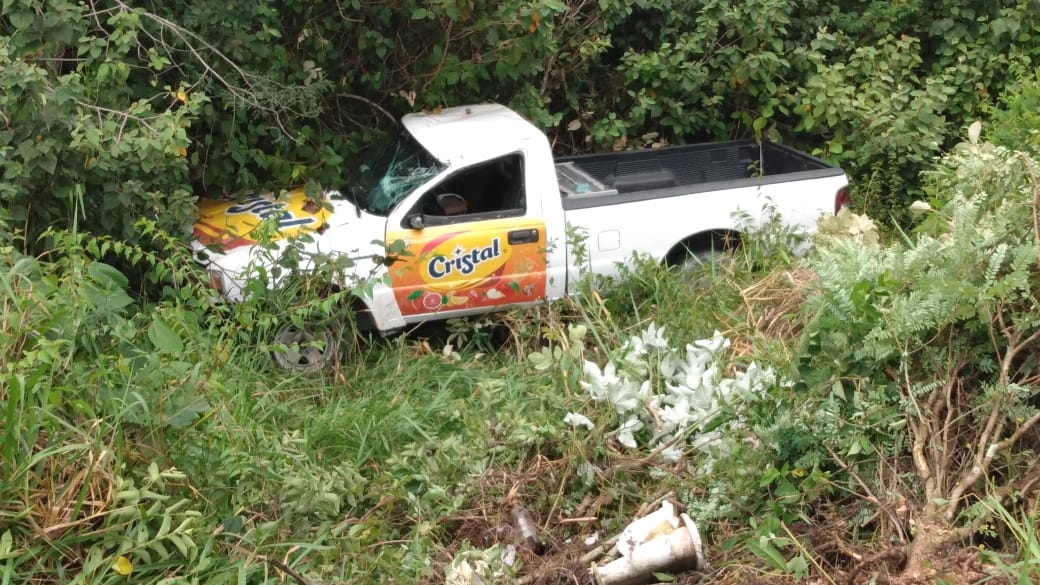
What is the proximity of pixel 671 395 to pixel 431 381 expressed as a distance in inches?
70.9

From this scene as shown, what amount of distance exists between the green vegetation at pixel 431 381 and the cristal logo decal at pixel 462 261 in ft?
1.28

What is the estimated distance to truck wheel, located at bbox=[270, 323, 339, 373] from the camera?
648cm

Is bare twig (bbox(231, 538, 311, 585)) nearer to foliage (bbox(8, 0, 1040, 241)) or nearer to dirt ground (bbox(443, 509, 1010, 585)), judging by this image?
dirt ground (bbox(443, 509, 1010, 585))

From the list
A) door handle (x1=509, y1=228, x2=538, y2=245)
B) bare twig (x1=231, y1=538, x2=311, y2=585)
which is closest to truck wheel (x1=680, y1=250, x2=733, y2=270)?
door handle (x1=509, y1=228, x2=538, y2=245)

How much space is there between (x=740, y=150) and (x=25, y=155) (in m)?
5.30

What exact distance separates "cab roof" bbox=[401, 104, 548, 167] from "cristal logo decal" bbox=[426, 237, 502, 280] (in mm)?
564

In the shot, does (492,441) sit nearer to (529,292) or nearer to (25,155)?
(529,292)

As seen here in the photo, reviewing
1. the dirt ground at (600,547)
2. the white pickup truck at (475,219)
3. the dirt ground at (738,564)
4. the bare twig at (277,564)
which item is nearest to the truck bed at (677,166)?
the white pickup truck at (475,219)

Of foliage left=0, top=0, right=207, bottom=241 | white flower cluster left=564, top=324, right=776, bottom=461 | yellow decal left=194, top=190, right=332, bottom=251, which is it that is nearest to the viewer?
white flower cluster left=564, top=324, right=776, bottom=461

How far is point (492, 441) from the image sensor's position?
4.86 meters

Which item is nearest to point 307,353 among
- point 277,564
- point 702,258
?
point 702,258

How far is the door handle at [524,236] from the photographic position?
23.1ft

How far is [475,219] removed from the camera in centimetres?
700

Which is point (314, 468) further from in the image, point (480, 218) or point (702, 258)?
point (702, 258)
